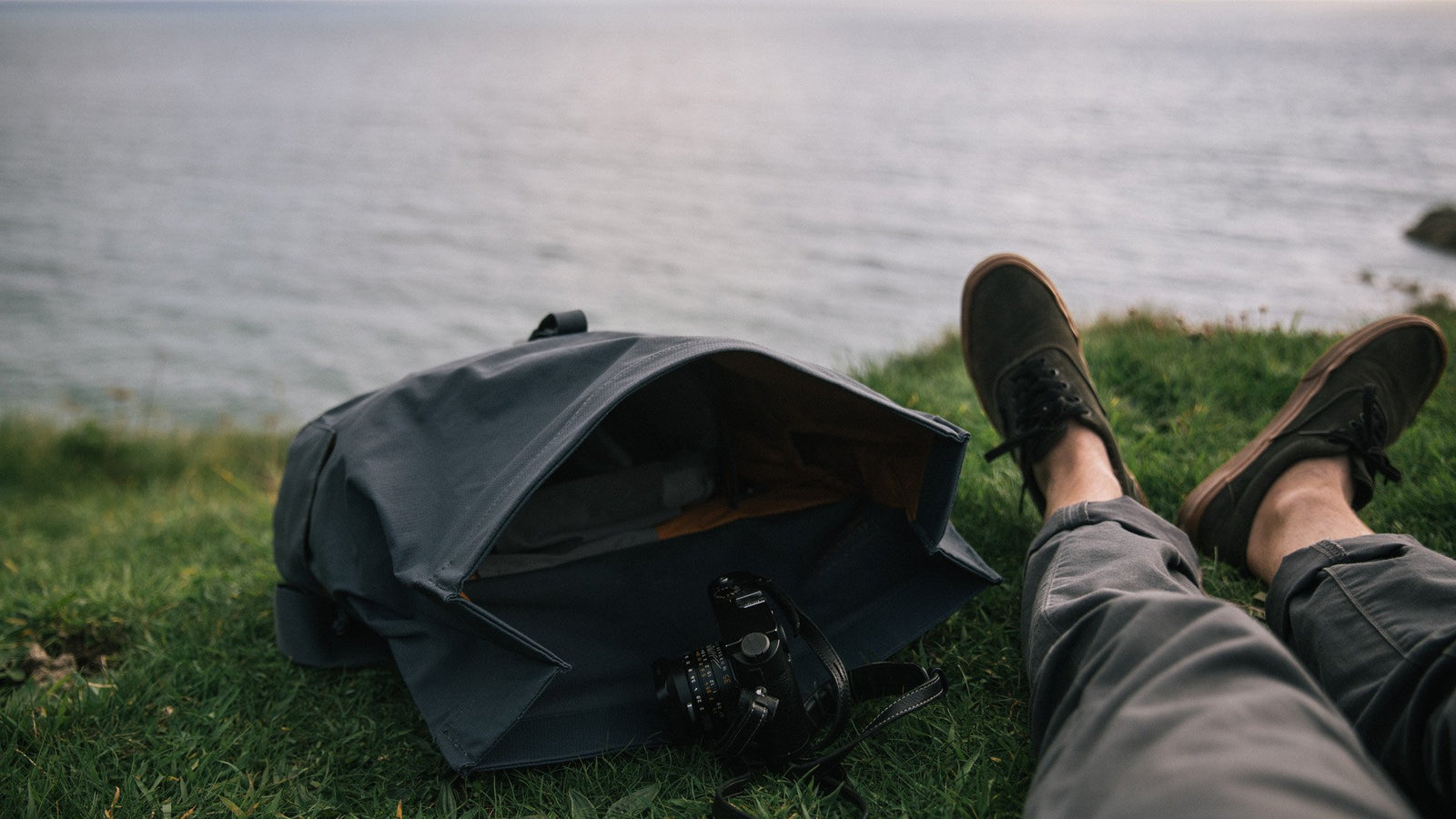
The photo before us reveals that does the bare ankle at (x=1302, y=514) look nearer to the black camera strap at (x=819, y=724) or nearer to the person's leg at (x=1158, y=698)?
the person's leg at (x=1158, y=698)

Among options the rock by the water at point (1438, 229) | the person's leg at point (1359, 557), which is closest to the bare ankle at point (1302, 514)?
the person's leg at point (1359, 557)

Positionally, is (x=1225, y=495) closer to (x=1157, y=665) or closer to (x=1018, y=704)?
(x=1018, y=704)

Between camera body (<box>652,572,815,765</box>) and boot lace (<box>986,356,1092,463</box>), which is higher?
boot lace (<box>986,356,1092,463</box>)

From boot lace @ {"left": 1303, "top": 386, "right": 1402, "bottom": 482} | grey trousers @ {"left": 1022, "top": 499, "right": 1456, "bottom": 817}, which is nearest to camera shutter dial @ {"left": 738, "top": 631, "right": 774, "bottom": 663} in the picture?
grey trousers @ {"left": 1022, "top": 499, "right": 1456, "bottom": 817}

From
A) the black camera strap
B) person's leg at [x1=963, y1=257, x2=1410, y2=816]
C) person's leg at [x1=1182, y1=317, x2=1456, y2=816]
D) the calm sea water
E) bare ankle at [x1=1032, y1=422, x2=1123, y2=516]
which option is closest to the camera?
person's leg at [x1=963, y1=257, x2=1410, y2=816]

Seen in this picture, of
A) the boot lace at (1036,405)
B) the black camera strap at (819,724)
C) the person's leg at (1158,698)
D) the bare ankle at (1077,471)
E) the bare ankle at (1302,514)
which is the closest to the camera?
the person's leg at (1158,698)

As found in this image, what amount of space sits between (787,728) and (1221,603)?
0.70 metres

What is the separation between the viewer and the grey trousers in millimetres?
803

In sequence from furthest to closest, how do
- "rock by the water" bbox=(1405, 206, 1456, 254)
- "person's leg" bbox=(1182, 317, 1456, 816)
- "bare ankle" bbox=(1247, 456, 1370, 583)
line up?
1. "rock by the water" bbox=(1405, 206, 1456, 254)
2. "bare ankle" bbox=(1247, 456, 1370, 583)
3. "person's leg" bbox=(1182, 317, 1456, 816)

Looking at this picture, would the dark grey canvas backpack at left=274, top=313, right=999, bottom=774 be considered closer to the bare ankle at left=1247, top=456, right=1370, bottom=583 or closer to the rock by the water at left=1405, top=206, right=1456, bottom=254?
the bare ankle at left=1247, top=456, right=1370, bottom=583

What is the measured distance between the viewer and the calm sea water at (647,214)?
886 cm

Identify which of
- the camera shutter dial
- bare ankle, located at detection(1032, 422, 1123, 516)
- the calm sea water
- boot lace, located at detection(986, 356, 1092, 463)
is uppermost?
boot lace, located at detection(986, 356, 1092, 463)

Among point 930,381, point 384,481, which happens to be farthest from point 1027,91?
point 384,481

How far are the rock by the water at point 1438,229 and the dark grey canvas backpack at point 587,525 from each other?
11.1m
